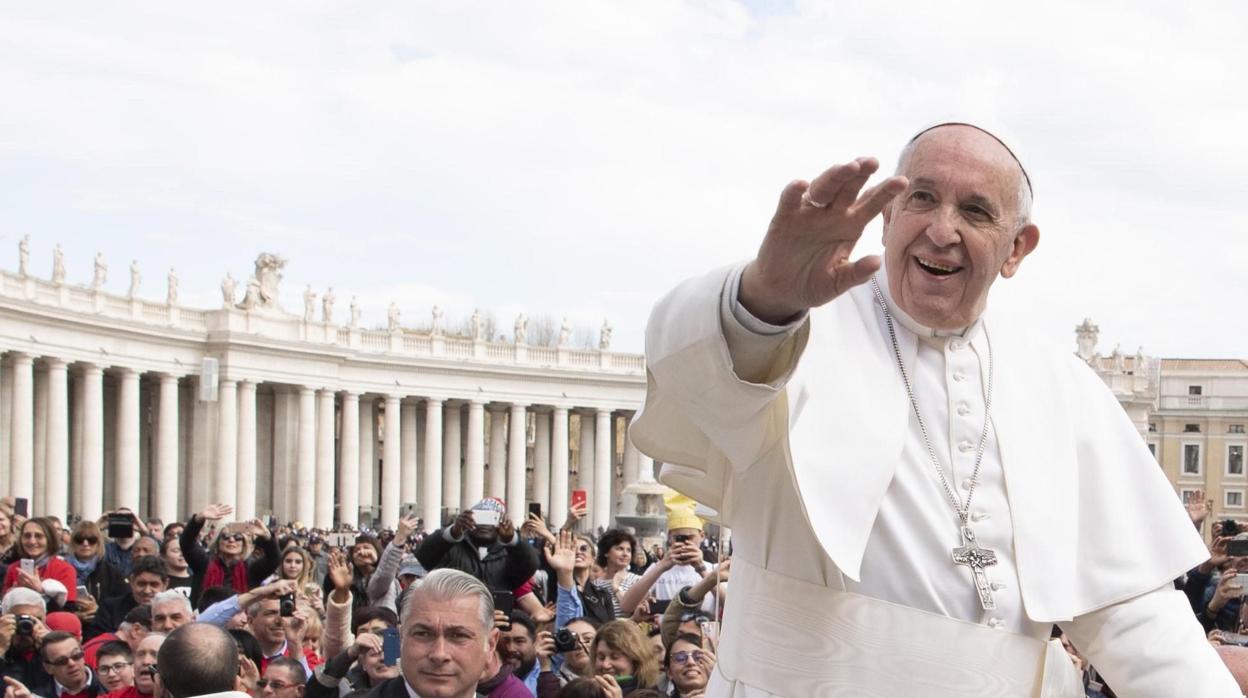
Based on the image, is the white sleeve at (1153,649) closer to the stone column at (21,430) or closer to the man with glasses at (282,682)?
the man with glasses at (282,682)

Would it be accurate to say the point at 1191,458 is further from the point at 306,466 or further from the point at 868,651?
the point at 868,651

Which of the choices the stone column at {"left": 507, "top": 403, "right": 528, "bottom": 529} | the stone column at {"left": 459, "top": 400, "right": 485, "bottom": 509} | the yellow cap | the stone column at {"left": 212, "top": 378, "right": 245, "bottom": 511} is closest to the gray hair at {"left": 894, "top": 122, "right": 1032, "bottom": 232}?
the yellow cap

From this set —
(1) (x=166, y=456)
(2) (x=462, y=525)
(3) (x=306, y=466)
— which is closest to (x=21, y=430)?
(1) (x=166, y=456)

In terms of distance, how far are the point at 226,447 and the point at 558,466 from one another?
75.8 ft

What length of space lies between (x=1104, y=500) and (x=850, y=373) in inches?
29.8

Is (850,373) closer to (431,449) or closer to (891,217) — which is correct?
(891,217)

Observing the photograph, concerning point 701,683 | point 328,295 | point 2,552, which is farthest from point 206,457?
point 701,683

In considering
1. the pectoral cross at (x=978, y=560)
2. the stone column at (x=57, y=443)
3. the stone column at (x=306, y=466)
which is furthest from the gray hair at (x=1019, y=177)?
the stone column at (x=306, y=466)

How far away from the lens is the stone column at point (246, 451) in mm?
66125

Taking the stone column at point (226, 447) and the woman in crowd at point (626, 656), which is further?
the stone column at point (226, 447)

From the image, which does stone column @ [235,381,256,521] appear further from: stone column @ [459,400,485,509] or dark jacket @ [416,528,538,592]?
dark jacket @ [416,528,538,592]

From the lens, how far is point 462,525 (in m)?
11.3

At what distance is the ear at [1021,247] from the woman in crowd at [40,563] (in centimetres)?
885

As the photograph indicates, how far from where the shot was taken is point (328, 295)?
73750 mm
